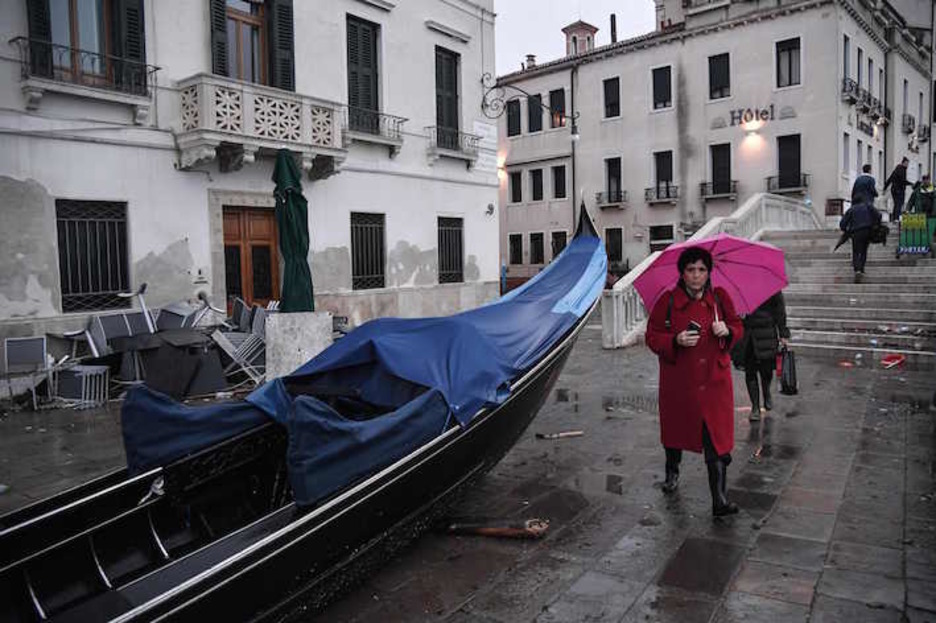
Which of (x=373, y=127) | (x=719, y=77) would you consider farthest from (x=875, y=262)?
(x=719, y=77)

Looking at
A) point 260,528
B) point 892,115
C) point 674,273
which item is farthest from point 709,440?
point 892,115

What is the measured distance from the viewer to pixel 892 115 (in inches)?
1081

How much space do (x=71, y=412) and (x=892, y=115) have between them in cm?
3036

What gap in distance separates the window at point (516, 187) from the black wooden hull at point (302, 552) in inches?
1073

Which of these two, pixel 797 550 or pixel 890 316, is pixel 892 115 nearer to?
pixel 890 316

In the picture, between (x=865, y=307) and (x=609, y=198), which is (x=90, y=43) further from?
(x=609, y=198)

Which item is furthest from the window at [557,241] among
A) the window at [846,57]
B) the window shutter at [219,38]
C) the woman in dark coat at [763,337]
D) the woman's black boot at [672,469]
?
the woman's black boot at [672,469]

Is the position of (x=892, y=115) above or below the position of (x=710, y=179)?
above

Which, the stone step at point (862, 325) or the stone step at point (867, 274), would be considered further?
the stone step at point (867, 274)

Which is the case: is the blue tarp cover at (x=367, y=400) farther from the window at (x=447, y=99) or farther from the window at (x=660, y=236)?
the window at (x=660, y=236)

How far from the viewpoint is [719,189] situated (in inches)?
985

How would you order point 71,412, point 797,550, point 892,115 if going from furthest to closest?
point 892,115, point 71,412, point 797,550

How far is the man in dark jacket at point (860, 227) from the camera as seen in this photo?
→ 12023 mm

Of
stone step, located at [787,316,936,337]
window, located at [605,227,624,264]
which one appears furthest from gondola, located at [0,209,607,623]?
window, located at [605,227,624,264]
